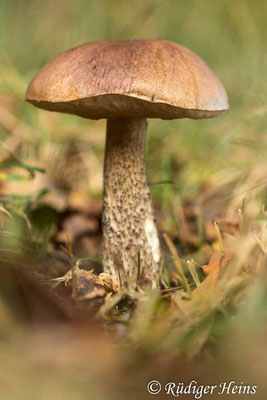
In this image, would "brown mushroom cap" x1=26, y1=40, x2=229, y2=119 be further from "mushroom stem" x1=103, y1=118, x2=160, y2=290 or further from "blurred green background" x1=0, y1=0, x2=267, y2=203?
"blurred green background" x1=0, y1=0, x2=267, y2=203

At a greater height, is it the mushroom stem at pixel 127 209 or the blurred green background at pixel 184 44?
the blurred green background at pixel 184 44

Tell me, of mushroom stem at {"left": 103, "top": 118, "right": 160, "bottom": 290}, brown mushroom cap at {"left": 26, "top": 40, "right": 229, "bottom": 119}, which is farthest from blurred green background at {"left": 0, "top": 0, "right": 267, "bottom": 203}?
brown mushroom cap at {"left": 26, "top": 40, "right": 229, "bottom": 119}

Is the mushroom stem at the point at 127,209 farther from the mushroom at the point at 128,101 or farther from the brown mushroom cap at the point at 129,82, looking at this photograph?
the brown mushroom cap at the point at 129,82

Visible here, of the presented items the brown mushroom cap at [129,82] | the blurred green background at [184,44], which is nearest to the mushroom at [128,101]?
the brown mushroom cap at [129,82]

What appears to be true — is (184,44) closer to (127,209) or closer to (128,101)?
(127,209)

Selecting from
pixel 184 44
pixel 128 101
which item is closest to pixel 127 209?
pixel 128 101

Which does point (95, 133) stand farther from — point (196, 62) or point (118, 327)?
point (118, 327)

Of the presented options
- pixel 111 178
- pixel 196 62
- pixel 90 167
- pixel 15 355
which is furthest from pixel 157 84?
pixel 90 167
